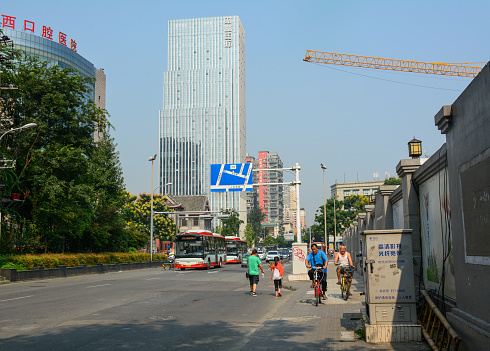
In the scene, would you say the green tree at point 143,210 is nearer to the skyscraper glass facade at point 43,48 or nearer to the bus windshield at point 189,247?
the skyscraper glass facade at point 43,48

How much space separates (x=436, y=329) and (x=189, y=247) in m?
34.1

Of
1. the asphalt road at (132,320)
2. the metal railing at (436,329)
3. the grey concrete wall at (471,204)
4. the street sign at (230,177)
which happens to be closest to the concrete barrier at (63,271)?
the asphalt road at (132,320)

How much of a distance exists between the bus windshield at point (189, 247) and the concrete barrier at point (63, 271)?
639 cm

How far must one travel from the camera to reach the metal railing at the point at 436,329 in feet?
24.5

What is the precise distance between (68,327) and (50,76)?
107 feet

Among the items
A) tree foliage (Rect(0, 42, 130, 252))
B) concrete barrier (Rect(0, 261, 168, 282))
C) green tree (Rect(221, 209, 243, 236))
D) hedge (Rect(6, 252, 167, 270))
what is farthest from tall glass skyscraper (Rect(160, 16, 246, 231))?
tree foliage (Rect(0, 42, 130, 252))

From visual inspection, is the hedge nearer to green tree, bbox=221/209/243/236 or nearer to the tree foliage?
the tree foliage

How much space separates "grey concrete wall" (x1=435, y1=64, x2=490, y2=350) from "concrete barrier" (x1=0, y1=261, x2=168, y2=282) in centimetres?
2751

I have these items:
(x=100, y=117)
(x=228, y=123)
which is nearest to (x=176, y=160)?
(x=228, y=123)

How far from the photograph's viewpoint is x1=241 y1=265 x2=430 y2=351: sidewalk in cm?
881

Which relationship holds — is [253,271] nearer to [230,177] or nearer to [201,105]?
[230,177]

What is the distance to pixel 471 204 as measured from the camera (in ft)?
23.5

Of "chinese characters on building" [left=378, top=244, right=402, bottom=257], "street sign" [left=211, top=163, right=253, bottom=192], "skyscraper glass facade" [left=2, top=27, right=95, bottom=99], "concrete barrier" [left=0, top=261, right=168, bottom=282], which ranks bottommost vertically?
"concrete barrier" [left=0, top=261, right=168, bottom=282]

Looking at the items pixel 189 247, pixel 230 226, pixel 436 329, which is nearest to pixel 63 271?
pixel 189 247
